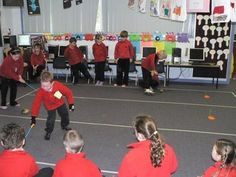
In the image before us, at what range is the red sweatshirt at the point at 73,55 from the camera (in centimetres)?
917

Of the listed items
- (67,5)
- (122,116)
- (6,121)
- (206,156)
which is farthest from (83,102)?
(67,5)

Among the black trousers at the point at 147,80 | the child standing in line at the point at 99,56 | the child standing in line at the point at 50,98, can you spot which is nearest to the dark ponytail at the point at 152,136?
the child standing in line at the point at 50,98

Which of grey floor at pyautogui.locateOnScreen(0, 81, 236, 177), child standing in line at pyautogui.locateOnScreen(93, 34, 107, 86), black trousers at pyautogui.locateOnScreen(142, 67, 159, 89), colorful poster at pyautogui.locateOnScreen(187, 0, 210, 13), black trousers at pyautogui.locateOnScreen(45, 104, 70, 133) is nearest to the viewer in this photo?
grey floor at pyautogui.locateOnScreen(0, 81, 236, 177)

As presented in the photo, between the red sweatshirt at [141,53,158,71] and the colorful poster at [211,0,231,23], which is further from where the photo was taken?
the colorful poster at [211,0,231,23]

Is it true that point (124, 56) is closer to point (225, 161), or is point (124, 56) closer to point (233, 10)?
point (233, 10)

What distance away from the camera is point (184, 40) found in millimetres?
9219

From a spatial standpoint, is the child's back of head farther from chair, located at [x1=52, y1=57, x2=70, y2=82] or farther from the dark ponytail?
chair, located at [x1=52, y1=57, x2=70, y2=82]

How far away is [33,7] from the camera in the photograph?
33.6 feet

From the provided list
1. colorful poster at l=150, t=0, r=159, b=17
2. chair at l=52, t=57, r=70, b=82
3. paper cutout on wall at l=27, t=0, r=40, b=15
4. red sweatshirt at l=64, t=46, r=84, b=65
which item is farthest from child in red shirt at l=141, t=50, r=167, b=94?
paper cutout on wall at l=27, t=0, r=40, b=15

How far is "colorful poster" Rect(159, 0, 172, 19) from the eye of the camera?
29.9 ft

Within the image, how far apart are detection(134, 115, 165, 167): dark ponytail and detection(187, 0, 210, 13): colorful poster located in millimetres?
6950

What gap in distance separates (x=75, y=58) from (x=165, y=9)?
2955 mm

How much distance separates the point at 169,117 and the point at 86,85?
3.64 meters

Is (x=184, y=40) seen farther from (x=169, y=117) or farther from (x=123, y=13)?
(x=169, y=117)
